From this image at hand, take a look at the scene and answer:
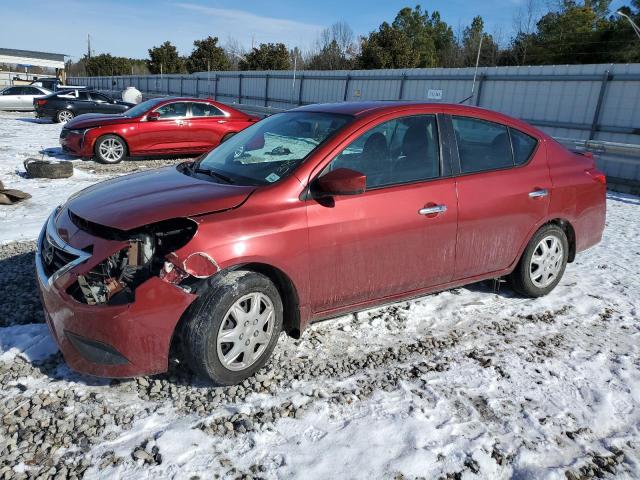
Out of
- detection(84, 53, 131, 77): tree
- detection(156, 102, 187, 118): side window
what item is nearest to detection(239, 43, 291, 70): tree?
detection(156, 102, 187, 118): side window

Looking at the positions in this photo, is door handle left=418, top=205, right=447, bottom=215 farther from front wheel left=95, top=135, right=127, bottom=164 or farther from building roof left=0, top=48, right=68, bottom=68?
building roof left=0, top=48, right=68, bottom=68

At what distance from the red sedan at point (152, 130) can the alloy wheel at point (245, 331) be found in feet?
28.0

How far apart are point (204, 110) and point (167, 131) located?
1.10 m

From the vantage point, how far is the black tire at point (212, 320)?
289cm

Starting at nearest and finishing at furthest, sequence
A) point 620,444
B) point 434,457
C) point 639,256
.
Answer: point 434,457, point 620,444, point 639,256

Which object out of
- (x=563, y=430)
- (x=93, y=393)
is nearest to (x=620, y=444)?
(x=563, y=430)

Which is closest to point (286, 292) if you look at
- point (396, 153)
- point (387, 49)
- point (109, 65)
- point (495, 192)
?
point (396, 153)

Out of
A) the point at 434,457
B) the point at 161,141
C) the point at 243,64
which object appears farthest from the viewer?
the point at 243,64

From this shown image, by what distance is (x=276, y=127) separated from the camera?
4.15 metres

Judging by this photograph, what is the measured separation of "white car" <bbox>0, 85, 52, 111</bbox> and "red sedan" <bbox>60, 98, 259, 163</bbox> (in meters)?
16.2

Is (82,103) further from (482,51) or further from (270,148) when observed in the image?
(482,51)

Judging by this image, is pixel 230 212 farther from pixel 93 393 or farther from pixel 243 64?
pixel 243 64

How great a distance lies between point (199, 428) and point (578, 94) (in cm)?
1450

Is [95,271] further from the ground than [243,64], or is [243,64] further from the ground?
[243,64]
